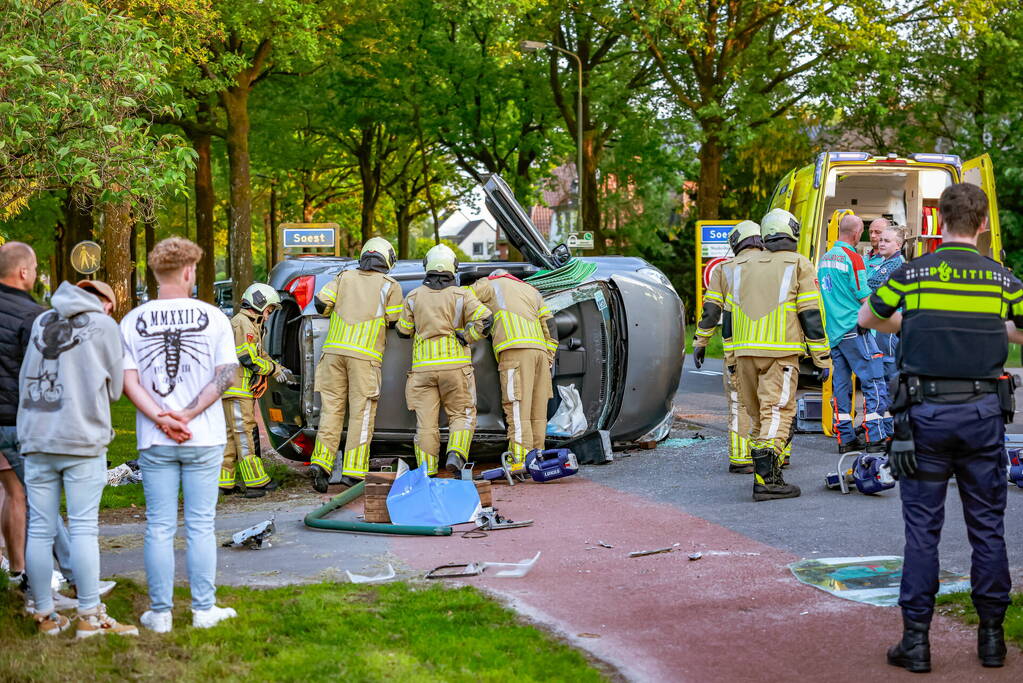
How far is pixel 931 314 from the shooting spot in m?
4.96

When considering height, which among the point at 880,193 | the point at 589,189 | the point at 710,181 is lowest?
the point at 880,193

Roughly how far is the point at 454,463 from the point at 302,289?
188cm

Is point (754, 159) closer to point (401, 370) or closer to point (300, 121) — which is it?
point (300, 121)

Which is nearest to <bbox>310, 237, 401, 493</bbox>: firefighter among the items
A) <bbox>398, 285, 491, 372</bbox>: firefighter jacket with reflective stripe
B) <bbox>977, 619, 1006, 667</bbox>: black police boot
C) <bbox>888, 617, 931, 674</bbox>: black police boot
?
<bbox>398, 285, 491, 372</bbox>: firefighter jacket with reflective stripe

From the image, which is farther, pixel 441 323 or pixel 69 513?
pixel 441 323

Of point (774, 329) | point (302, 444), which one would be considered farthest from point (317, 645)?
point (302, 444)

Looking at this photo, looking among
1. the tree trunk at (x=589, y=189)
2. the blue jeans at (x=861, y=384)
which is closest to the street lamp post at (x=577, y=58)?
the tree trunk at (x=589, y=189)

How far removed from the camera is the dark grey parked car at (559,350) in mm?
9906

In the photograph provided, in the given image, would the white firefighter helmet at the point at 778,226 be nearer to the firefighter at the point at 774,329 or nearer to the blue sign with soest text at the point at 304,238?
the firefighter at the point at 774,329

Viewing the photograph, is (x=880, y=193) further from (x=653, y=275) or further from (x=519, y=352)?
(x=519, y=352)

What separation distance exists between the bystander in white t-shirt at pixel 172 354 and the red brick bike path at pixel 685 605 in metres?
1.77

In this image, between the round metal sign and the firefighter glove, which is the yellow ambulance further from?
the round metal sign

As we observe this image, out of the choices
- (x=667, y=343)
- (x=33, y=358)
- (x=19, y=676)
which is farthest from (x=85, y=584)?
(x=667, y=343)

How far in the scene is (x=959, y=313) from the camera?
16.2ft
